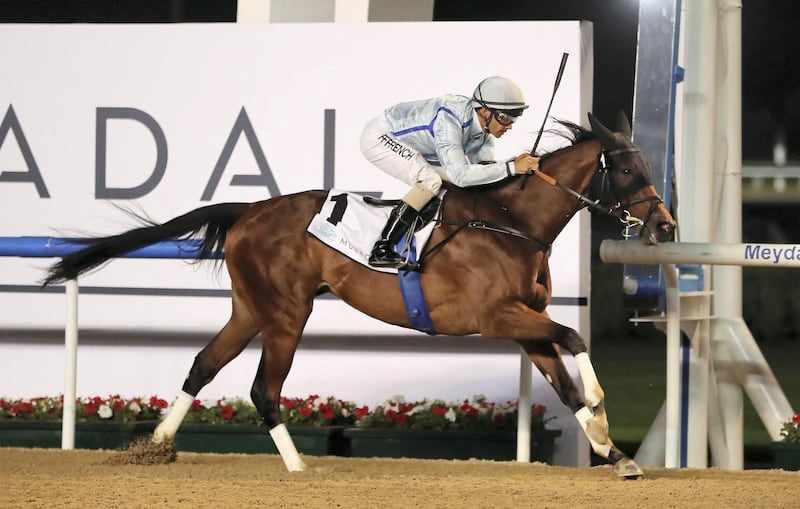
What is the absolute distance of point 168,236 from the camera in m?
5.50

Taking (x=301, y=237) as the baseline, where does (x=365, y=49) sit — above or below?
above

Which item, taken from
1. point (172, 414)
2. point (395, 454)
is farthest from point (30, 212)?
point (395, 454)

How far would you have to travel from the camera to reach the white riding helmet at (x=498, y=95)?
190 inches

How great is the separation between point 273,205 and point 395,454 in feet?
4.28

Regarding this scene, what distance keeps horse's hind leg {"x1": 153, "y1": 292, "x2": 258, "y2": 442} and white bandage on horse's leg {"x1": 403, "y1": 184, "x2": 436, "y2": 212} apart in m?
0.89

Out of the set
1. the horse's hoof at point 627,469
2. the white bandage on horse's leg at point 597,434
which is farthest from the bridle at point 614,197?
the horse's hoof at point 627,469

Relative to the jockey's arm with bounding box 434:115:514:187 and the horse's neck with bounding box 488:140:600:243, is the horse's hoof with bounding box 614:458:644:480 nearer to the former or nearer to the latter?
the horse's neck with bounding box 488:140:600:243

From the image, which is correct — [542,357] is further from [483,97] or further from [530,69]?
[530,69]

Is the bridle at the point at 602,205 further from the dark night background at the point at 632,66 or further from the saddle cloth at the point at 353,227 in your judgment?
the dark night background at the point at 632,66

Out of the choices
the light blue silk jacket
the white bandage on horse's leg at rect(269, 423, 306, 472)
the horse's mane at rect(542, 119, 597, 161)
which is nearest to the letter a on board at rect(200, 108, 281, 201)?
the light blue silk jacket

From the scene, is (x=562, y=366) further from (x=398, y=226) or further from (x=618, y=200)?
(x=398, y=226)

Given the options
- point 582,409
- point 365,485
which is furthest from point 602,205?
point 365,485

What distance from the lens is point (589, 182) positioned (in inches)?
190

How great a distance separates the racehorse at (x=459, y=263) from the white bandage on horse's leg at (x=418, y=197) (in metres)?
0.09
